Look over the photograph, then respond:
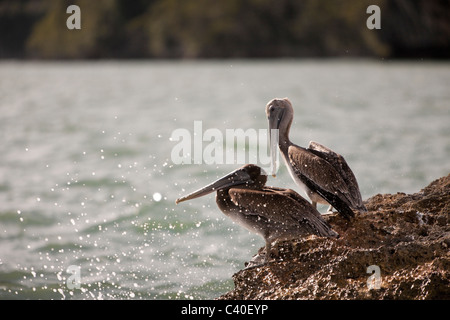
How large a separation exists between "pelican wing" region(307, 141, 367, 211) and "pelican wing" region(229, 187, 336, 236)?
384 mm

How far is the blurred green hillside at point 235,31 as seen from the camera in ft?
199

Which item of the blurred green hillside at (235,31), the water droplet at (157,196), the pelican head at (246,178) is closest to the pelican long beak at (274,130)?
the pelican head at (246,178)

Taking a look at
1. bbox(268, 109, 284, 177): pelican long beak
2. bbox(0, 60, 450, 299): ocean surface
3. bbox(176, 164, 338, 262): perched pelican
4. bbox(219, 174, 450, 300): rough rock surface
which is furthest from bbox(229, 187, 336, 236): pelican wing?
bbox(0, 60, 450, 299): ocean surface

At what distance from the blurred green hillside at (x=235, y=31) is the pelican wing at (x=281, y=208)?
55629 millimetres

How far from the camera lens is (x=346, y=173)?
197 inches

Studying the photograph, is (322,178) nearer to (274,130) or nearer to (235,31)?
(274,130)

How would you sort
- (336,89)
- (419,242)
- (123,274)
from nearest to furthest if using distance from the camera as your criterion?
(419,242) → (123,274) → (336,89)

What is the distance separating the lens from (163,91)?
114ft

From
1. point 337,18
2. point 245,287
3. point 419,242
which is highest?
point 337,18

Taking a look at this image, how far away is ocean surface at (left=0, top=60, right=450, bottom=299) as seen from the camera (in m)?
6.29

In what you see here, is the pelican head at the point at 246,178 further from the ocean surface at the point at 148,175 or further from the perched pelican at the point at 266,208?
the ocean surface at the point at 148,175
